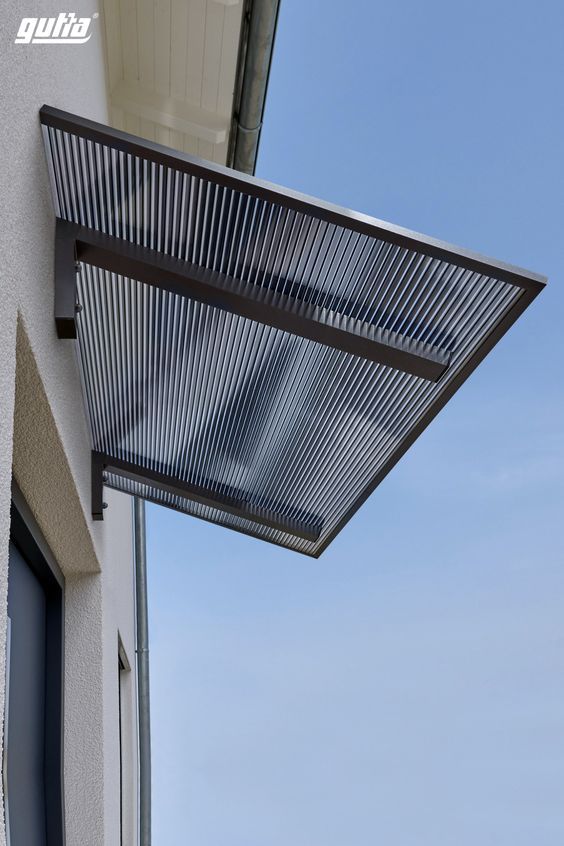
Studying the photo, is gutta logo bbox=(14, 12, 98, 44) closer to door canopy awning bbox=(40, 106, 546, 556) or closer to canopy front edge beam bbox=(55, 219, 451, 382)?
door canopy awning bbox=(40, 106, 546, 556)

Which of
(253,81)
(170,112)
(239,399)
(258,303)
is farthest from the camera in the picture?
(170,112)

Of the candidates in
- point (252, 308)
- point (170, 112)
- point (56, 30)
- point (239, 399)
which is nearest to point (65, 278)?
point (252, 308)

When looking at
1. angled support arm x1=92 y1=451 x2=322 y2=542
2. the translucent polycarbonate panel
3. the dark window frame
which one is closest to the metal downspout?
the translucent polycarbonate panel

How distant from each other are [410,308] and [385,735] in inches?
2729

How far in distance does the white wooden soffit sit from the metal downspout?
0.19 meters

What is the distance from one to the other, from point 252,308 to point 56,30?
1.07 m

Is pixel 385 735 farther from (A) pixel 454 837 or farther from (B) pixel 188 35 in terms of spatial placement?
(B) pixel 188 35

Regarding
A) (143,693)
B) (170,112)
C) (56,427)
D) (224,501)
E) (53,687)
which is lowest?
(53,687)

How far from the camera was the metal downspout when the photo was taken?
5020 millimetres

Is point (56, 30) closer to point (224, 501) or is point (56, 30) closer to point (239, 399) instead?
point (239, 399)

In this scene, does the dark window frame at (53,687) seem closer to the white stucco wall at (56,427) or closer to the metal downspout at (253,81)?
the white stucco wall at (56,427)

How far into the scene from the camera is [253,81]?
18.0 ft

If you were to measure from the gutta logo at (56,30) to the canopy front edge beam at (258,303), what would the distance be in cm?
59

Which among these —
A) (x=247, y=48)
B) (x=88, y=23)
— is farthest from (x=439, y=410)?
(x=247, y=48)
